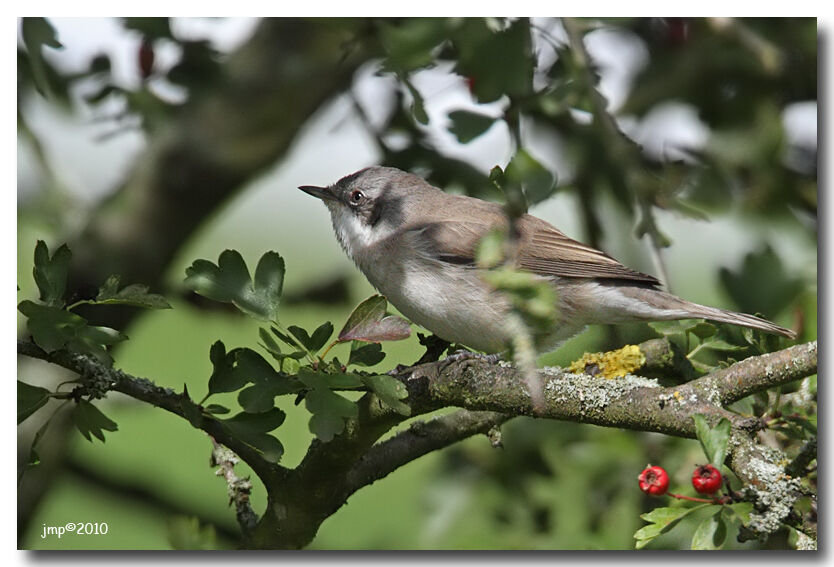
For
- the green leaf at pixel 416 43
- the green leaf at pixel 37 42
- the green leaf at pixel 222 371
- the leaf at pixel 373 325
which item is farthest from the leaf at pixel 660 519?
the green leaf at pixel 37 42

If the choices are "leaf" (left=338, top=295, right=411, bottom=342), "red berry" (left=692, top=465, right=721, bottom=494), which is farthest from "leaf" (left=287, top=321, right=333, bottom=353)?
"red berry" (left=692, top=465, right=721, bottom=494)

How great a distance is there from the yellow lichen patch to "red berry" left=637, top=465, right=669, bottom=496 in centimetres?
21

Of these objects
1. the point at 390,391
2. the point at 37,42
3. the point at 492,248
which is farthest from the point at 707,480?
the point at 37,42

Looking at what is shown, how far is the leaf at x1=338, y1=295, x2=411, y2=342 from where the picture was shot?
154cm

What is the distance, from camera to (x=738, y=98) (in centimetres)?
248

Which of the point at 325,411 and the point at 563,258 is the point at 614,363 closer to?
the point at 563,258

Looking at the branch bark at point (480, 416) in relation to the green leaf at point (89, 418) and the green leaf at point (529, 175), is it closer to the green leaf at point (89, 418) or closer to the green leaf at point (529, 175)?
the green leaf at point (89, 418)

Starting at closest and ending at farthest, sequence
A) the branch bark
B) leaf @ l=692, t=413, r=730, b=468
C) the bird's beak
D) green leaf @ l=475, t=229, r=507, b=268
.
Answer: green leaf @ l=475, t=229, r=507, b=268 < leaf @ l=692, t=413, r=730, b=468 < the branch bark < the bird's beak

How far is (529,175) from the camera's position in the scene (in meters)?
1.19

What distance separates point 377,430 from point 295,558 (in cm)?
51

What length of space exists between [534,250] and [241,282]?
89 cm

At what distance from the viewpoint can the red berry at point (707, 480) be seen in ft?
4.82

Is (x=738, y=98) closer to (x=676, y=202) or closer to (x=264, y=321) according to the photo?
(x=676, y=202)

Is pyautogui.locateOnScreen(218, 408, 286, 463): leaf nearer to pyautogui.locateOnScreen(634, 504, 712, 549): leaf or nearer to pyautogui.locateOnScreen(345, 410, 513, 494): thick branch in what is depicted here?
pyautogui.locateOnScreen(345, 410, 513, 494): thick branch
